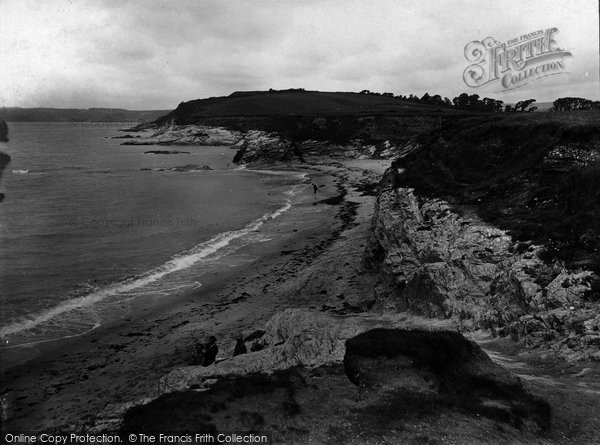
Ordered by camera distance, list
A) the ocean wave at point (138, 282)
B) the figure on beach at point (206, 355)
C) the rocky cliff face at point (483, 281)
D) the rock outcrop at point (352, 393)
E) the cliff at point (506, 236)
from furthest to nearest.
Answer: the ocean wave at point (138, 282), the figure on beach at point (206, 355), the cliff at point (506, 236), the rocky cliff face at point (483, 281), the rock outcrop at point (352, 393)

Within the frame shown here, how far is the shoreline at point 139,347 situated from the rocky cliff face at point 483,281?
5458 millimetres

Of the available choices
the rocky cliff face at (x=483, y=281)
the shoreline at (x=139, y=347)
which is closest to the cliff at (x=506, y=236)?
the rocky cliff face at (x=483, y=281)

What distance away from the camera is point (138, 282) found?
23125 millimetres

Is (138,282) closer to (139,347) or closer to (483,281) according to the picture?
(139,347)

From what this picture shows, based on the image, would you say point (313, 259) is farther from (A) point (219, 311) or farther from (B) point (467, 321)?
(B) point (467, 321)

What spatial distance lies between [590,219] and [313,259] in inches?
651

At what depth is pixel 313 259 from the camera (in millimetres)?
26734

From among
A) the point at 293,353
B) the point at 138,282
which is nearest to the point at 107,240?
the point at 138,282

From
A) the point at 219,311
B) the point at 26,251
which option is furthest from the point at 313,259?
the point at 26,251

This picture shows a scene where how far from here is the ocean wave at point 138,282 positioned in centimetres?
1811

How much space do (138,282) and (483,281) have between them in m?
18.9

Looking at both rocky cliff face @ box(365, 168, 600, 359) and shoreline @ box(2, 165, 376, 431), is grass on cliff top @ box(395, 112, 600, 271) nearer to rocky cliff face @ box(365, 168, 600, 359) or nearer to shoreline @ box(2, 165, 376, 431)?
rocky cliff face @ box(365, 168, 600, 359)

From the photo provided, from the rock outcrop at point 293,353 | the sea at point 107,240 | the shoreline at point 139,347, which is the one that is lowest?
the shoreline at point 139,347

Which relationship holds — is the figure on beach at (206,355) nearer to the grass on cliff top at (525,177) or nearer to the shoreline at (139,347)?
the shoreline at (139,347)
